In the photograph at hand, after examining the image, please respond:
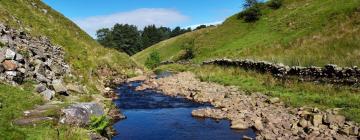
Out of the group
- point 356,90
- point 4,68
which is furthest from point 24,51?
point 356,90

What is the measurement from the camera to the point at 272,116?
23.3 metres

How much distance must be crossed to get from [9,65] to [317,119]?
16.4 meters

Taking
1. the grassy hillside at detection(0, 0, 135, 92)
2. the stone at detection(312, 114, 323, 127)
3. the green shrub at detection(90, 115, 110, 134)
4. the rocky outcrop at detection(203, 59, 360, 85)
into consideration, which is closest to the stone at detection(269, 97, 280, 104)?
the rocky outcrop at detection(203, 59, 360, 85)

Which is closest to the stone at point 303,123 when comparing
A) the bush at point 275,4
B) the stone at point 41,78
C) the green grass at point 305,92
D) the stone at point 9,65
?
the green grass at point 305,92

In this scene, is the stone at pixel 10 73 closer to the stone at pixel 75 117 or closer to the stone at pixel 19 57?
the stone at pixel 19 57

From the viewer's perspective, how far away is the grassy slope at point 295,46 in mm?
27062

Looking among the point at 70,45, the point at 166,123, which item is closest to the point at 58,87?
the point at 166,123

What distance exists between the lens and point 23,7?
5053cm

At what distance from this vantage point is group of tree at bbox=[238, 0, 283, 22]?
3841 inches

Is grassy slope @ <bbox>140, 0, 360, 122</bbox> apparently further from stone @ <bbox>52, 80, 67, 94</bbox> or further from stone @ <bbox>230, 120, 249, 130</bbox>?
stone @ <bbox>52, 80, 67, 94</bbox>

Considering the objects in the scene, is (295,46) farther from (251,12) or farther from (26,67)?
(26,67)

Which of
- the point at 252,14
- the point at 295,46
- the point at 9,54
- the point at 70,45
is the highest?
the point at 252,14

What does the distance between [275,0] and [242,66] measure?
58900mm

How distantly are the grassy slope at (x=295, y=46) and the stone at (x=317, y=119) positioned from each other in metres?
1.60
